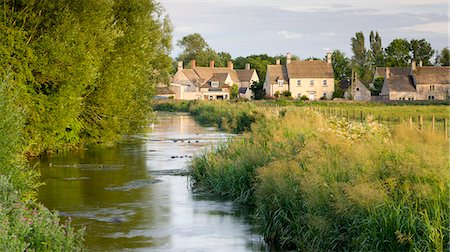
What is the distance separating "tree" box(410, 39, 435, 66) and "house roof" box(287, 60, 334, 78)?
21.8m

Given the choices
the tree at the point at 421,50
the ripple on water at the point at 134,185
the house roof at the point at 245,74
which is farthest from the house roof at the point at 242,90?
the ripple on water at the point at 134,185

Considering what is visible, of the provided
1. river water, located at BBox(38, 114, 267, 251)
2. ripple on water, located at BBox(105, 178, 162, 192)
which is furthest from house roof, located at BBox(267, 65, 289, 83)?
ripple on water, located at BBox(105, 178, 162, 192)

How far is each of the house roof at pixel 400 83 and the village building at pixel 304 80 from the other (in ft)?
41.8

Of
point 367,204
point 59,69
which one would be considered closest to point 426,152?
point 367,204

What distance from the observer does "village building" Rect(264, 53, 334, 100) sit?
111875 millimetres

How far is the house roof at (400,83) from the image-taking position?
99.6 m

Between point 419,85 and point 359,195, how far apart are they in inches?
3587

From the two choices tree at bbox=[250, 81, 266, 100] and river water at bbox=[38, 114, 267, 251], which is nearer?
river water at bbox=[38, 114, 267, 251]

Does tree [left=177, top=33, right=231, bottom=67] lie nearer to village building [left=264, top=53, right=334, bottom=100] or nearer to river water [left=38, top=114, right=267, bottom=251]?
village building [left=264, top=53, right=334, bottom=100]

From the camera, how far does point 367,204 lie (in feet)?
40.0

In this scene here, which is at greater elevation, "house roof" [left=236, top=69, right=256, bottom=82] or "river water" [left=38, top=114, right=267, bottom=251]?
"house roof" [left=236, top=69, right=256, bottom=82]

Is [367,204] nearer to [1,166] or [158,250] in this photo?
[158,250]

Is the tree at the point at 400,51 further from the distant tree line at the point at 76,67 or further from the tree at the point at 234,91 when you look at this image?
the distant tree line at the point at 76,67

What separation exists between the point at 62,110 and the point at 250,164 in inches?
496
